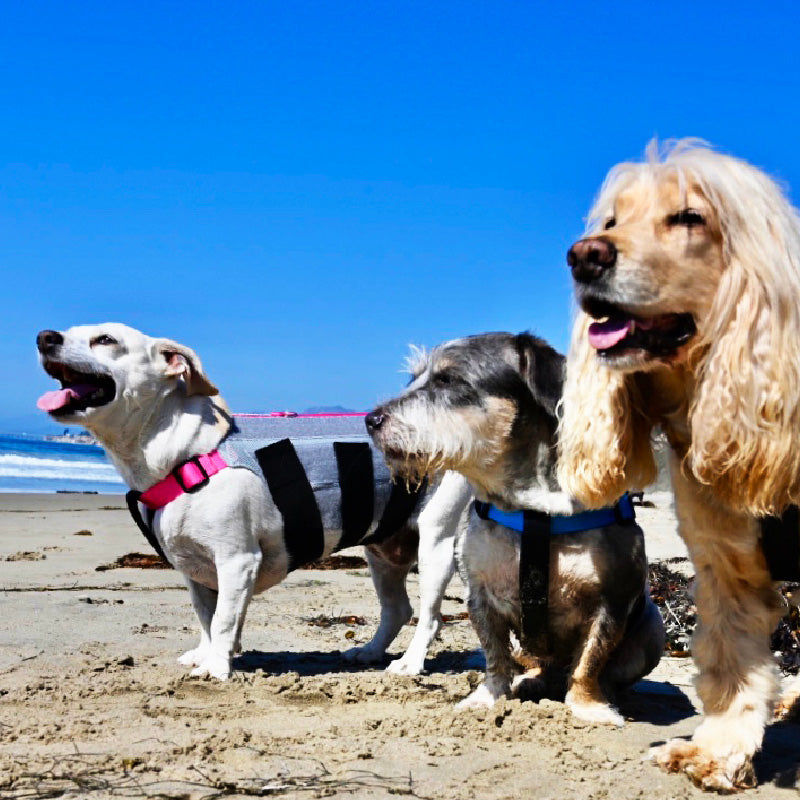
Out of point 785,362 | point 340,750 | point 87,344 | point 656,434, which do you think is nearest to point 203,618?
point 87,344

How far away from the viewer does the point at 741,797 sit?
11.1 feet

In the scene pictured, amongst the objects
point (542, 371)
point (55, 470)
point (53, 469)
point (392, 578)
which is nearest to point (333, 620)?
point (392, 578)

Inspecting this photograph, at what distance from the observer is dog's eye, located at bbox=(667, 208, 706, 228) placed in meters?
3.20

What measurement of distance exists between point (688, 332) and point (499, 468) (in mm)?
1488

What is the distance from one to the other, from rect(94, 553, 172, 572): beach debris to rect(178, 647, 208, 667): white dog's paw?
3.59 meters

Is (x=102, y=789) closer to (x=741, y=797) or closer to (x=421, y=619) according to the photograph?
(x=741, y=797)

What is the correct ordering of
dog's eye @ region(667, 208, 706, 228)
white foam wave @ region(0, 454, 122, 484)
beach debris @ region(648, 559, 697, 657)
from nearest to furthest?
dog's eye @ region(667, 208, 706, 228) → beach debris @ region(648, 559, 697, 657) → white foam wave @ region(0, 454, 122, 484)

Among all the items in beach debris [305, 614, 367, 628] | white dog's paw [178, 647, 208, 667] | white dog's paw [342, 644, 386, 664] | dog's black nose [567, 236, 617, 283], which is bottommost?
beach debris [305, 614, 367, 628]

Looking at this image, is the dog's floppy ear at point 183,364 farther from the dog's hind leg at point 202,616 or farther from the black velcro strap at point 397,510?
the black velcro strap at point 397,510

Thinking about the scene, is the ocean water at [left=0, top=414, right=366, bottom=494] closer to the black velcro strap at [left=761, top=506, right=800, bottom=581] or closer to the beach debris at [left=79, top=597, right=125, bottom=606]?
the beach debris at [left=79, top=597, right=125, bottom=606]

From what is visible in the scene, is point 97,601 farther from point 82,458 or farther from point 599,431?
point 82,458

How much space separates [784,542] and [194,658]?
3369 mm

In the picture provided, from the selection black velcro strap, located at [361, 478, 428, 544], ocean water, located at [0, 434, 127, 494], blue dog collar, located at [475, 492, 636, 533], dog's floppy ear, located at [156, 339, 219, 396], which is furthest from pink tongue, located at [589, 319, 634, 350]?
ocean water, located at [0, 434, 127, 494]

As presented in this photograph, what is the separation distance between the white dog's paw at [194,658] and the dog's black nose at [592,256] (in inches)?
133
